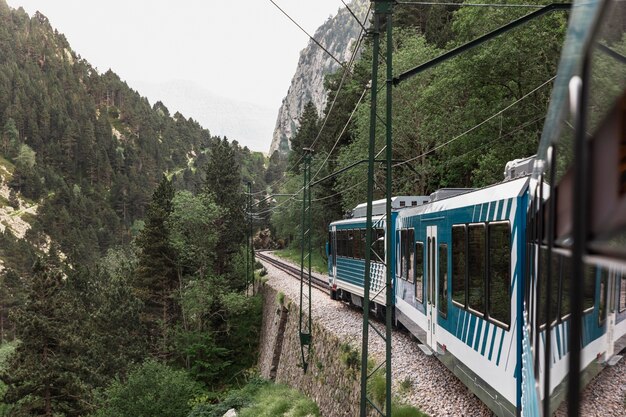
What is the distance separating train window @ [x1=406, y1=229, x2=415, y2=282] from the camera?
13.5 metres

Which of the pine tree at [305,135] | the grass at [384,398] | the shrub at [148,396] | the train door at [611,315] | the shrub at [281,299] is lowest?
the shrub at [148,396]

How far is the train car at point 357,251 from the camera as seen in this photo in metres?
17.7

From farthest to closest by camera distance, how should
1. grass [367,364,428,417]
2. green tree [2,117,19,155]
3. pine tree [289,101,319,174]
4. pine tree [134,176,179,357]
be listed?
green tree [2,117,19,155] < pine tree [289,101,319,174] < pine tree [134,176,179,357] < grass [367,364,428,417]

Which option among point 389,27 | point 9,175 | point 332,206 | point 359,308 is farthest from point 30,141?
point 389,27

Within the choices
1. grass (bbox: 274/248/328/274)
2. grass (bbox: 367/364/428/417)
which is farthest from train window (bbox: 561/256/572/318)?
grass (bbox: 274/248/328/274)

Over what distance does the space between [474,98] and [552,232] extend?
70.7 ft

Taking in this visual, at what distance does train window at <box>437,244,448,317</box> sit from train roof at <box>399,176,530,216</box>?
2.32 ft

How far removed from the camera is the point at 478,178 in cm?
2273

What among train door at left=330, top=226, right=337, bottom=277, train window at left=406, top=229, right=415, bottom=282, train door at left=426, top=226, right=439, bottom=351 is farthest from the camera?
train door at left=330, top=226, right=337, bottom=277

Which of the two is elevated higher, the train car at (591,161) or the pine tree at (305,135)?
the pine tree at (305,135)

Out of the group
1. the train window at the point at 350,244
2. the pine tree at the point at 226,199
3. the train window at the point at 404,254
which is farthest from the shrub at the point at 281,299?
the train window at the point at 404,254

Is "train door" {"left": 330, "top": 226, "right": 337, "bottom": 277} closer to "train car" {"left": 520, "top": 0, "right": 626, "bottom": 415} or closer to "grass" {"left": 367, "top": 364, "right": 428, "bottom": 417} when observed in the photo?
"grass" {"left": 367, "top": 364, "right": 428, "bottom": 417}

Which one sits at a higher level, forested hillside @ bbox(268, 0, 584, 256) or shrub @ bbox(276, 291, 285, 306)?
forested hillside @ bbox(268, 0, 584, 256)

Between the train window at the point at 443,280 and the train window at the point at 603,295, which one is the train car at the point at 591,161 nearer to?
the train window at the point at 603,295
